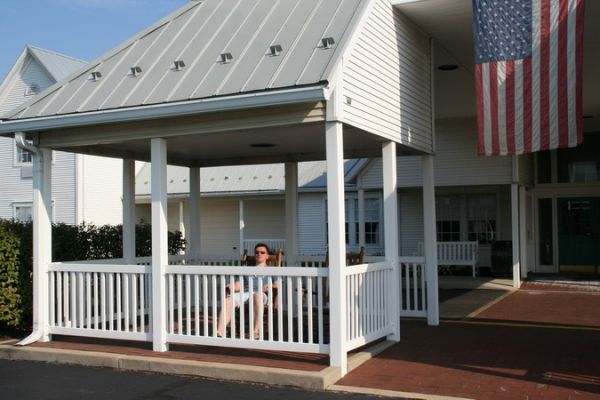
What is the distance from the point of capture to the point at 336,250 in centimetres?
771

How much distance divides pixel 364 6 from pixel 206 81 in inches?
86.6

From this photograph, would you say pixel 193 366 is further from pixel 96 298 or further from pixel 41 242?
pixel 41 242

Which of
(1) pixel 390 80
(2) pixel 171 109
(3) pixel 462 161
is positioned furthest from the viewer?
(3) pixel 462 161

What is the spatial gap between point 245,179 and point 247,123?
1673 centimetres

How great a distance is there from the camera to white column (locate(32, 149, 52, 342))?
959 centimetres

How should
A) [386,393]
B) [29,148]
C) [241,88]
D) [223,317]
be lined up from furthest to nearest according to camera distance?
[29,148] < [223,317] < [241,88] < [386,393]

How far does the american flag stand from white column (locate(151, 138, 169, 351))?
169 inches

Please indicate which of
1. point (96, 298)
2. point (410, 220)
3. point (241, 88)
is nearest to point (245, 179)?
point (410, 220)

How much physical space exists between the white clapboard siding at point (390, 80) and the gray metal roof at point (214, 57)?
1.24ft

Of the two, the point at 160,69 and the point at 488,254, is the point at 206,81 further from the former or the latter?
the point at 488,254

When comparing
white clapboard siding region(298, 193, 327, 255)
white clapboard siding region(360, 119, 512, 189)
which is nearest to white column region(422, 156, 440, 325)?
white clapboard siding region(360, 119, 512, 189)

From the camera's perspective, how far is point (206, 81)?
862 centimetres

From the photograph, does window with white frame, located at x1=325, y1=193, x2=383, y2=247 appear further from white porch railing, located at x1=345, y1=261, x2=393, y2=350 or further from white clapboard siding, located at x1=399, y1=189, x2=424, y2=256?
white porch railing, located at x1=345, y1=261, x2=393, y2=350

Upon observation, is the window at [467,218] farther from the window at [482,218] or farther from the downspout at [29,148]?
the downspout at [29,148]
